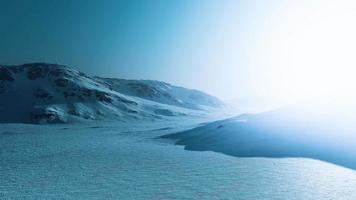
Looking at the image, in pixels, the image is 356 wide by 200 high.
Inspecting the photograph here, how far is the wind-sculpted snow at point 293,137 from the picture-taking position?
26.3 metres

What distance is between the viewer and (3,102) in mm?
124438

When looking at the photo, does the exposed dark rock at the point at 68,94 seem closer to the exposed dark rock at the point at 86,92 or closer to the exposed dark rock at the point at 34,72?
the exposed dark rock at the point at 86,92

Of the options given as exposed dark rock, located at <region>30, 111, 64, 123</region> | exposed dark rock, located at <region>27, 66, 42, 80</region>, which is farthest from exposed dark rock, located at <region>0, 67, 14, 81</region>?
exposed dark rock, located at <region>30, 111, 64, 123</region>

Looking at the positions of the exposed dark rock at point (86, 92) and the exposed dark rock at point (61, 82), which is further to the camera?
the exposed dark rock at point (61, 82)

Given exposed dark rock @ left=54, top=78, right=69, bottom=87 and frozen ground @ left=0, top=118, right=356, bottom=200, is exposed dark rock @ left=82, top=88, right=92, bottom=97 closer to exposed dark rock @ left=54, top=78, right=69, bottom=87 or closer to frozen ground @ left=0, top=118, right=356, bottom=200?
exposed dark rock @ left=54, top=78, right=69, bottom=87

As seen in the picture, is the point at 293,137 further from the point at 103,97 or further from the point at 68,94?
the point at 68,94

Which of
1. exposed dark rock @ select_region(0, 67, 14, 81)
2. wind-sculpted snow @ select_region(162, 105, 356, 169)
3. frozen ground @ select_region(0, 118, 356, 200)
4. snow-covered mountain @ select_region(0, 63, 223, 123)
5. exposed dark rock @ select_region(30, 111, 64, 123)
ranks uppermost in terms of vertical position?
exposed dark rock @ select_region(0, 67, 14, 81)

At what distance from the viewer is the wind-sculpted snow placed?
86.2 ft

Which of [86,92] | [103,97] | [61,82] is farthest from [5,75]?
[103,97]

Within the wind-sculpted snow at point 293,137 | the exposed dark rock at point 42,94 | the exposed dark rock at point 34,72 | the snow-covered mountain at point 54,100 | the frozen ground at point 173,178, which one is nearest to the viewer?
the frozen ground at point 173,178

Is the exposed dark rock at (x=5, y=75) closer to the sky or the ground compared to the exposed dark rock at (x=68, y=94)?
closer to the sky

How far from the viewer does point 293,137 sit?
32.0 metres

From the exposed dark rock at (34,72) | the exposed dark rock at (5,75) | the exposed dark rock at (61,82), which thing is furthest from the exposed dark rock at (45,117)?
the exposed dark rock at (34,72)

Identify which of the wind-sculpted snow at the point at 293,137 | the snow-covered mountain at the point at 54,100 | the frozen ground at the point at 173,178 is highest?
the snow-covered mountain at the point at 54,100
